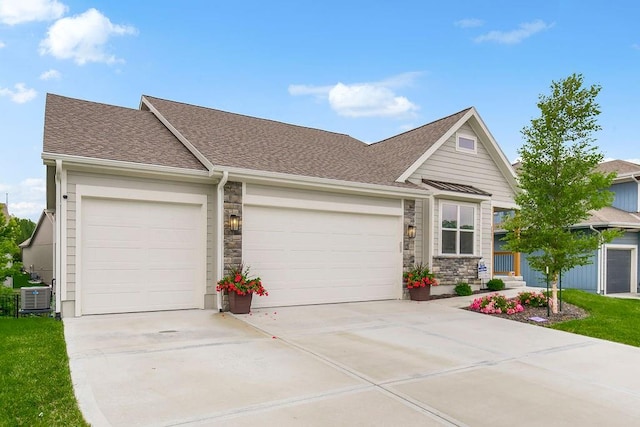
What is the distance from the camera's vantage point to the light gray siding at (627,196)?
19250mm

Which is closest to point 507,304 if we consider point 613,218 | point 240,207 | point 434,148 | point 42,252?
point 434,148

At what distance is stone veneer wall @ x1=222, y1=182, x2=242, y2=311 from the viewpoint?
8.75 metres

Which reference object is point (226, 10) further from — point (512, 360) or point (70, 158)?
point (512, 360)

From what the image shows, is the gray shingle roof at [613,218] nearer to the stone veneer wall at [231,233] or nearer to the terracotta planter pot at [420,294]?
the terracotta planter pot at [420,294]

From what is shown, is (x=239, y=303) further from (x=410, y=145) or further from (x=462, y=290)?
(x=410, y=145)

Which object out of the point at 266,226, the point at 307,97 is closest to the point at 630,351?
the point at 266,226

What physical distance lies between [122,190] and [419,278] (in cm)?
735

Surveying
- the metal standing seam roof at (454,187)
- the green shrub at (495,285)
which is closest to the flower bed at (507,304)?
the green shrub at (495,285)

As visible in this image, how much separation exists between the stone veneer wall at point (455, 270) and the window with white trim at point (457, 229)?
0.23 meters

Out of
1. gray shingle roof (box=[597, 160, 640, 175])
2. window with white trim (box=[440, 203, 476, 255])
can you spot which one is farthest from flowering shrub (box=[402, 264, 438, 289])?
gray shingle roof (box=[597, 160, 640, 175])

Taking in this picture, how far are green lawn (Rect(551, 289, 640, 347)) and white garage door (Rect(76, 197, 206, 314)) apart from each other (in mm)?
7461

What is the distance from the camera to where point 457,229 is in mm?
12539

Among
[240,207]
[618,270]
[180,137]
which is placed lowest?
[618,270]

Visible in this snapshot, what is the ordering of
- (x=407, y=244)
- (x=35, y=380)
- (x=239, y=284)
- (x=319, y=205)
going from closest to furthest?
(x=35, y=380) → (x=239, y=284) → (x=319, y=205) → (x=407, y=244)
